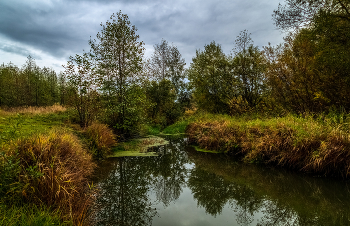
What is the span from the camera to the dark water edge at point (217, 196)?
3949 mm

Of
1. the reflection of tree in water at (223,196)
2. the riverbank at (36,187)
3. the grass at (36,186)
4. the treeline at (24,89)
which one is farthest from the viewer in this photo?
the treeline at (24,89)

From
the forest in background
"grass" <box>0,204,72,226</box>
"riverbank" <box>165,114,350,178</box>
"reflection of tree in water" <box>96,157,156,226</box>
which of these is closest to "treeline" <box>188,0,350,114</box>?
the forest in background

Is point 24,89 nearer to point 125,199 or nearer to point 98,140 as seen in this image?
point 98,140

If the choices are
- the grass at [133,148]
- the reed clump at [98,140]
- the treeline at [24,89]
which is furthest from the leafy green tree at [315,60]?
the treeline at [24,89]

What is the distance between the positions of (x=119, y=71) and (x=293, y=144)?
900 cm

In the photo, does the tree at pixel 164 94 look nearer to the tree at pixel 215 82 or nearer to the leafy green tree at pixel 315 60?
the tree at pixel 215 82

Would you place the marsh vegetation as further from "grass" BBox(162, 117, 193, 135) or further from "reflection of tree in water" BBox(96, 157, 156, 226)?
"grass" BBox(162, 117, 193, 135)

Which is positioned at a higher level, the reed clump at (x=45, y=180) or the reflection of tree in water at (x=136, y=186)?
the reed clump at (x=45, y=180)

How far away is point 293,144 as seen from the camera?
6.26m

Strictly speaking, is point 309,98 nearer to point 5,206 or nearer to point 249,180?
point 249,180

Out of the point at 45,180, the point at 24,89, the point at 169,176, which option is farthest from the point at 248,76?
the point at 24,89

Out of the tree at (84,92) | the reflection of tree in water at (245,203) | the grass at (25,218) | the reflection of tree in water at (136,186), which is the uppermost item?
the tree at (84,92)

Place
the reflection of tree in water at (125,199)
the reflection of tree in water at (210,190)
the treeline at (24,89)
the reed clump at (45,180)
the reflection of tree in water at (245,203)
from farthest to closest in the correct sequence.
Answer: the treeline at (24,89)
the reflection of tree in water at (210,190)
the reflection of tree in water at (245,203)
the reflection of tree in water at (125,199)
the reed clump at (45,180)

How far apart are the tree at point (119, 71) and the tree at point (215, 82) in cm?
717
